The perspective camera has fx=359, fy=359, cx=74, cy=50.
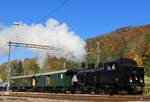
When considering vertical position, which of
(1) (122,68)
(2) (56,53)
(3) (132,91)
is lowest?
(3) (132,91)

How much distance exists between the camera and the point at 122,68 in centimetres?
3284

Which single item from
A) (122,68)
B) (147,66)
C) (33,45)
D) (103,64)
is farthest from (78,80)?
(147,66)

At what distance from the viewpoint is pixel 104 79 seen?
34.1 m

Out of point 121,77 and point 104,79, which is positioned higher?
point 121,77

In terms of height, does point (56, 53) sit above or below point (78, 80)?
above

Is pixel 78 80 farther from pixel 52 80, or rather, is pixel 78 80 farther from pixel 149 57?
pixel 149 57

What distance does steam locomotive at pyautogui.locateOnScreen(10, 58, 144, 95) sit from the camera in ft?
107

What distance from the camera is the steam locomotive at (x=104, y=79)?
3266cm

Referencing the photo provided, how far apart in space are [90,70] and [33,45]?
2125 cm

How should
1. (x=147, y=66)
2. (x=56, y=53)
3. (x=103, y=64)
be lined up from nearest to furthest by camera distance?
(x=103, y=64) → (x=56, y=53) → (x=147, y=66)

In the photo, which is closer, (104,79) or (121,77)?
(121,77)

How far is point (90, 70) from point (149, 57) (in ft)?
148

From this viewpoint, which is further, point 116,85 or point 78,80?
point 78,80

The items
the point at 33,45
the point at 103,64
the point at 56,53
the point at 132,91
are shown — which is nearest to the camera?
the point at 132,91
